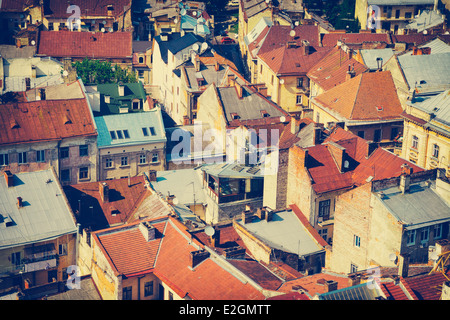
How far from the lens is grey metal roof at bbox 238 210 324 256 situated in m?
60.8

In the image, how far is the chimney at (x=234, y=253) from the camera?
55.5 m

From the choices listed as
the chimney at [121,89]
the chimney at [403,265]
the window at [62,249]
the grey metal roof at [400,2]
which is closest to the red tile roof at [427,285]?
the chimney at [403,265]

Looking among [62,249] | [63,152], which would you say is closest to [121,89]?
[63,152]

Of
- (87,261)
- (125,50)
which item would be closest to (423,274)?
(87,261)

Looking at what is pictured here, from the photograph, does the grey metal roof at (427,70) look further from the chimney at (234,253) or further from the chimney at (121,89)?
the chimney at (234,253)

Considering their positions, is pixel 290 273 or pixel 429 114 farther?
pixel 429 114

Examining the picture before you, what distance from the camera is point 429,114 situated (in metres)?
70.3

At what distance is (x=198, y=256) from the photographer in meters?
54.5

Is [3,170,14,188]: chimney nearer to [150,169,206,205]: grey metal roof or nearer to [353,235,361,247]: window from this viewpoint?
[150,169,206,205]: grey metal roof

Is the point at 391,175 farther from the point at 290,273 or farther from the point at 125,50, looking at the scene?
the point at 125,50

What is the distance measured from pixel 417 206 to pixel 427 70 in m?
26.9

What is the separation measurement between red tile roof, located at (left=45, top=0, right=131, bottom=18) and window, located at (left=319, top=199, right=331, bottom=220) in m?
70.6

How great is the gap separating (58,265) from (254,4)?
68652mm

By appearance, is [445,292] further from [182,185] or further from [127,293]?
[182,185]
